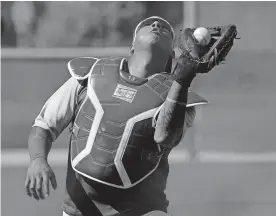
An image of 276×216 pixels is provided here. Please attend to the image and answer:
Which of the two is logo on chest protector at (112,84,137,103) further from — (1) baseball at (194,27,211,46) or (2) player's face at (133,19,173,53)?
(1) baseball at (194,27,211,46)

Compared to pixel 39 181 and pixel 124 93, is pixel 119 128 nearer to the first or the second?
pixel 124 93

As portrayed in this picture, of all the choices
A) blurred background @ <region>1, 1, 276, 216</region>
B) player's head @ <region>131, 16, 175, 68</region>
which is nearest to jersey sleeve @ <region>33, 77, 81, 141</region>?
player's head @ <region>131, 16, 175, 68</region>

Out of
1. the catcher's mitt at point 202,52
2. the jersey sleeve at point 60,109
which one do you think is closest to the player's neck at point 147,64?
the jersey sleeve at point 60,109

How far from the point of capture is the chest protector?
2.66 meters

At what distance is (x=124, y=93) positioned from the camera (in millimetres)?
2699

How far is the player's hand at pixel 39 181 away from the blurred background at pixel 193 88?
2.88 meters

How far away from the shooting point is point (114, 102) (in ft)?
8.84

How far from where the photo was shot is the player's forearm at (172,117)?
2430 mm

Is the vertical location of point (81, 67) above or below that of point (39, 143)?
above

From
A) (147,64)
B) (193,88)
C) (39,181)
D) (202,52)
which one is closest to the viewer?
(202,52)

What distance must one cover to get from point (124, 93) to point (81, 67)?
0.79 feet

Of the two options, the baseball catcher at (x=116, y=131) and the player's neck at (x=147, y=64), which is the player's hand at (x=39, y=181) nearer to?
the baseball catcher at (x=116, y=131)

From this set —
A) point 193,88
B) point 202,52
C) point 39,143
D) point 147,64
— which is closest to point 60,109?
point 39,143

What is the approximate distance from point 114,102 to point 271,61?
3.27m
